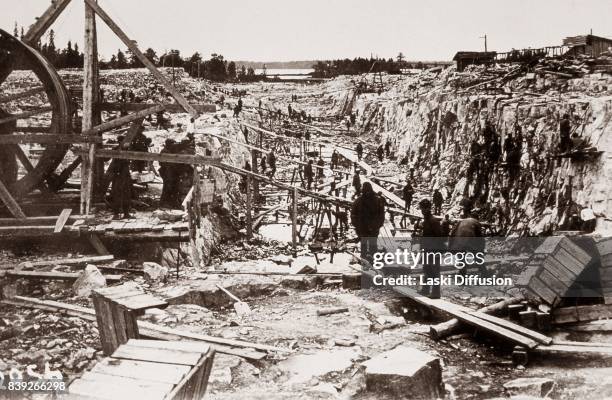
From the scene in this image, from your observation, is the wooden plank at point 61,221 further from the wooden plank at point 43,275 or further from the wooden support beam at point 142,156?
the wooden plank at point 43,275

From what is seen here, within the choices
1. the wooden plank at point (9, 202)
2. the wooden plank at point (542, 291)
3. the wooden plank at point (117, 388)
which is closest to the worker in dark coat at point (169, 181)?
the wooden plank at point (9, 202)

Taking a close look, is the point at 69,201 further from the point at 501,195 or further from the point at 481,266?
the point at 501,195

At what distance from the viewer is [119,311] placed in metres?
4.41

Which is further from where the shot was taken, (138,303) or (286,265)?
(286,265)

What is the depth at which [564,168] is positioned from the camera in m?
12.9

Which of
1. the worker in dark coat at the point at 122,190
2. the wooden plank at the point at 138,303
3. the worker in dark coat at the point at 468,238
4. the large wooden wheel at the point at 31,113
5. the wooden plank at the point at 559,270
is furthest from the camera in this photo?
the worker in dark coat at the point at 122,190

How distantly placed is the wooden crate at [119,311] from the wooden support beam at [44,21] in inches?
305

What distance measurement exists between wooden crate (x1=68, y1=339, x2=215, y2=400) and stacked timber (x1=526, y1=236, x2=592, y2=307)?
436 centimetres

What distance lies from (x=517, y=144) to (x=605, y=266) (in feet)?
32.6

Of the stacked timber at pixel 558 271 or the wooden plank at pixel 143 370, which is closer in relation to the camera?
the wooden plank at pixel 143 370

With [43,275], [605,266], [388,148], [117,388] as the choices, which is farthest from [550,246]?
[388,148]

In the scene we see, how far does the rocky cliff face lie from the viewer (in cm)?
1226

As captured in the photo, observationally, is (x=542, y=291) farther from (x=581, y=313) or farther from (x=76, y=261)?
(x=76, y=261)

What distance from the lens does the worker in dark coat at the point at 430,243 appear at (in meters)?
7.41
